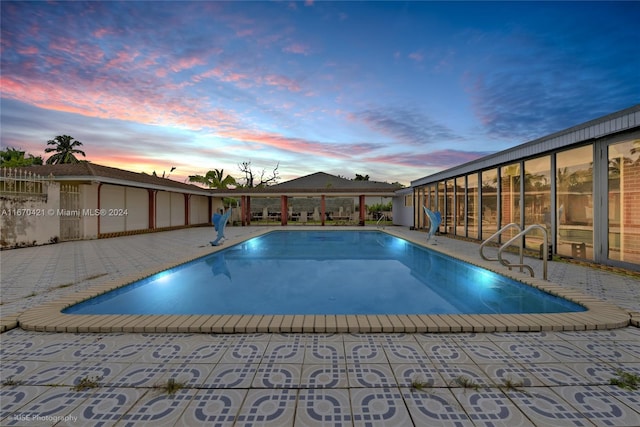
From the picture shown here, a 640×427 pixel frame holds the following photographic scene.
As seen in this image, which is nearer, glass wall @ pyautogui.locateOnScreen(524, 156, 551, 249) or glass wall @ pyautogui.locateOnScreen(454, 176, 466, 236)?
glass wall @ pyautogui.locateOnScreen(524, 156, 551, 249)

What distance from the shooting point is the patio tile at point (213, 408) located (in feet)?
5.53

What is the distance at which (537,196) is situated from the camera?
8102 millimetres

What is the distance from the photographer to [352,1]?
9383 millimetres

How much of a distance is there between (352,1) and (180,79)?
690 cm

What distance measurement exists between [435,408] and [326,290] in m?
3.62

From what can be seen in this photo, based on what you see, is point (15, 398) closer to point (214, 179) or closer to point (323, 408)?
point (323, 408)

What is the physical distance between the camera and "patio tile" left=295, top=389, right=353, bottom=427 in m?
→ 1.68

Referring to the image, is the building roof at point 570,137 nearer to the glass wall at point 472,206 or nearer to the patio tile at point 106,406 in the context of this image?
the glass wall at point 472,206

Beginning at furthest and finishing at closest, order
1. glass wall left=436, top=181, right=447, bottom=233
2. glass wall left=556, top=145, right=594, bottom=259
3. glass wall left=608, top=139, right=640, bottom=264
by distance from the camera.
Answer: glass wall left=436, top=181, right=447, bottom=233
glass wall left=556, top=145, right=594, bottom=259
glass wall left=608, top=139, right=640, bottom=264

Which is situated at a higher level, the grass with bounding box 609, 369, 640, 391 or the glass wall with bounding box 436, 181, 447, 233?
the glass wall with bounding box 436, 181, 447, 233

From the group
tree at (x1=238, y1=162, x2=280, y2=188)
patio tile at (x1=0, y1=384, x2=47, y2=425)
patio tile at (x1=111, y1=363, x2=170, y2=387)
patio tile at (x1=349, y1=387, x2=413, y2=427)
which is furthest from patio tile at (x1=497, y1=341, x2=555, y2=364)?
tree at (x1=238, y1=162, x2=280, y2=188)

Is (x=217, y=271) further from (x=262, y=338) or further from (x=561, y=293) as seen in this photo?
(x=561, y=293)

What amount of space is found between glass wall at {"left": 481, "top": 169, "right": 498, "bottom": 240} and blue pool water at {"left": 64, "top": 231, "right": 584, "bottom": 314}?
3.08 m

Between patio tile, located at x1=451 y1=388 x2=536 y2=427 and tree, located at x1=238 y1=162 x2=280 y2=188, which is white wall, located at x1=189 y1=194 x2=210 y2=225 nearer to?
tree, located at x1=238 y1=162 x2=280 y2=188
